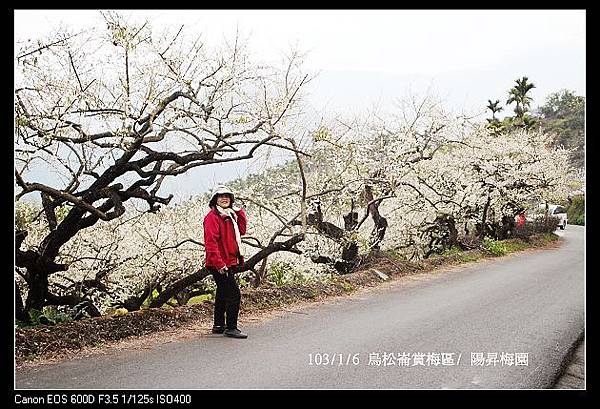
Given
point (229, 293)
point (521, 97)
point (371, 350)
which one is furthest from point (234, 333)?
point (521, 97)

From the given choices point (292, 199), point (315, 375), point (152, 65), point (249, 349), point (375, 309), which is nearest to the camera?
point (315, 375)

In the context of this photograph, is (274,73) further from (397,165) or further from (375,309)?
(397,165)

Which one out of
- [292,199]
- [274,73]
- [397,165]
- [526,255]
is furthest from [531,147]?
[274,73]

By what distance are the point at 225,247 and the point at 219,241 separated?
70 millimetres

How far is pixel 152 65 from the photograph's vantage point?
552cm

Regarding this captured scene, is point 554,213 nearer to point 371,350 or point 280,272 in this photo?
point 280,272

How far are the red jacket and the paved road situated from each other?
653 millimetres

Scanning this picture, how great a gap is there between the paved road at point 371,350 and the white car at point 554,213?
11.9 metres

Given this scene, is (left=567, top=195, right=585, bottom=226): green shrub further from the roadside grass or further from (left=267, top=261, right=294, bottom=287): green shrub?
the roadside grass

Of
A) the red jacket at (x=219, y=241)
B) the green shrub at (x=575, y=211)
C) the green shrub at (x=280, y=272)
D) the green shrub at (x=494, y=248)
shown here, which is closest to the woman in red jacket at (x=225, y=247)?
the red jacket at (x=219, y=241)

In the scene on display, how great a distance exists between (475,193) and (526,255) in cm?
197

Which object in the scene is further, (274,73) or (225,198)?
(274,73)

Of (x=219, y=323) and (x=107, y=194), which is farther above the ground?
(x=107, y=194)

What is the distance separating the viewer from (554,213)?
19.8 meters
